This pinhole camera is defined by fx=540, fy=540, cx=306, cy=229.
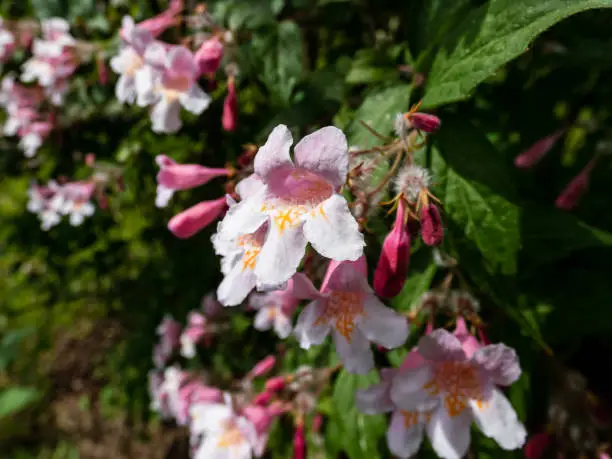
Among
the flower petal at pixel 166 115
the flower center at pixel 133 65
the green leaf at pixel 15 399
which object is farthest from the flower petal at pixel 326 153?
the green leaf at pixel 15 399

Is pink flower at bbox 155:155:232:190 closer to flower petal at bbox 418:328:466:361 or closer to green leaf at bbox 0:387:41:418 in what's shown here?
flower petal at bbox 418:328:466:361

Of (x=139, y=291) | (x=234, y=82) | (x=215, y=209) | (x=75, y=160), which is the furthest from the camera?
(x=139, y=291)

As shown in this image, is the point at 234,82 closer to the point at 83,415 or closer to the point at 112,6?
the point at 112,6

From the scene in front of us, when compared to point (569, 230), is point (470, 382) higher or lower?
lower

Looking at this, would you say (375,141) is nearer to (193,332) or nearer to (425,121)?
(425,121)

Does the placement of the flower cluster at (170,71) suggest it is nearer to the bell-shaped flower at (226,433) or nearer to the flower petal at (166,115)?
the flower petal at (166,115)

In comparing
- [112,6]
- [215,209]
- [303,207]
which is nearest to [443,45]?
[303,207]

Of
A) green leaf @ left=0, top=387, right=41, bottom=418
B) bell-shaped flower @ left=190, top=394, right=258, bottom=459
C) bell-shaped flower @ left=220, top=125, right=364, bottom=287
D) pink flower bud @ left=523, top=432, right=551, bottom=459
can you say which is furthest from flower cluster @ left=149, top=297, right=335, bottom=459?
green leaf @ left=0, top=387, right=41, bottom=418
